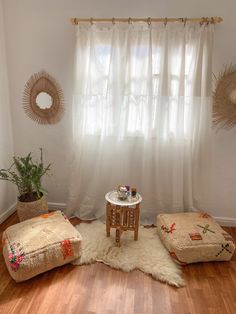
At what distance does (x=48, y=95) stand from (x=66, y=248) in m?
1.59

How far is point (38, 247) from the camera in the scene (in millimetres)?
1845

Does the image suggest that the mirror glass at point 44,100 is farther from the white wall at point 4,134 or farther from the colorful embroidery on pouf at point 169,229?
the colorful embroidery on pouf at point 169,229

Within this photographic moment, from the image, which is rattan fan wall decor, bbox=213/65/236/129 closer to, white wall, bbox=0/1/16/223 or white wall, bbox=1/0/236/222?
Answer: white wall, bbox=1/0/236/222

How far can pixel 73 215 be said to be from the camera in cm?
276

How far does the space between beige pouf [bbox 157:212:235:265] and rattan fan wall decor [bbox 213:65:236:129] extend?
1.03 metres

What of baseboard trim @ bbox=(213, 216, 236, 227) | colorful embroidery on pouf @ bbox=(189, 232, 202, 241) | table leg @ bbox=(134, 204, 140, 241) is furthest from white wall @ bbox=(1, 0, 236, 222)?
table leg @ bbox=(134, 204, 140, 241)

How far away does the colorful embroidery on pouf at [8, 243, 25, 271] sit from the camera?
1.73 meters

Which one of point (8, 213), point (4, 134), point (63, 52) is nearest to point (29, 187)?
point (8, 213)

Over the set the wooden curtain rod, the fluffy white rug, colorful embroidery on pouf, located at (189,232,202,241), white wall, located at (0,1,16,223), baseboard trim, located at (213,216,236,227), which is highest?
the wooden curtain rod

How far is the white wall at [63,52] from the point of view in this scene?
227 centimetres

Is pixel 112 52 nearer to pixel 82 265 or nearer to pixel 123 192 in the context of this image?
pixel 123 192

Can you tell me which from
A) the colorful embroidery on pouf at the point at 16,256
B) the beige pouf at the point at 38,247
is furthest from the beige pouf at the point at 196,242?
the colorful embroidery on pouf at the point at 16,256

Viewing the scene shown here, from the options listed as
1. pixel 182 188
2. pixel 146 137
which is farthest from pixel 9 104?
pixel 182 188

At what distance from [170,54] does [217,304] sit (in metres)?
2.10
